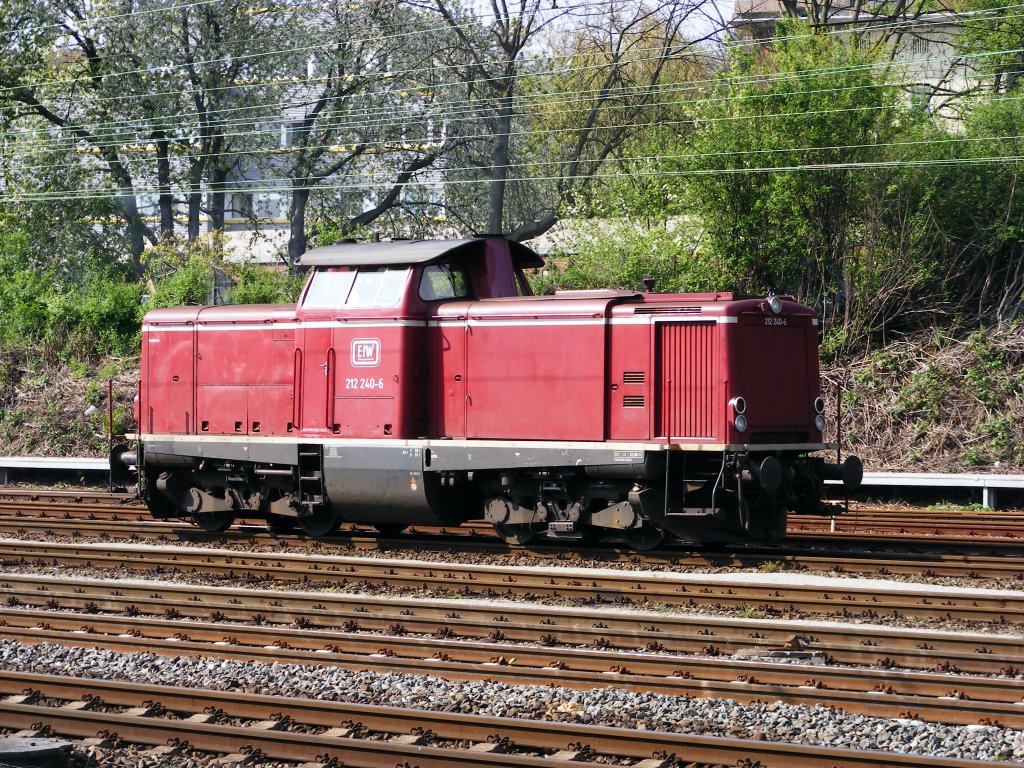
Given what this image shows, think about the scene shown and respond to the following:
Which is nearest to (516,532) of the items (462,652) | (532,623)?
(532,623)

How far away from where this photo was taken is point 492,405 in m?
13.2

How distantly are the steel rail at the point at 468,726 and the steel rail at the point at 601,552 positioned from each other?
6.16 metres

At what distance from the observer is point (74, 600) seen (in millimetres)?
11047

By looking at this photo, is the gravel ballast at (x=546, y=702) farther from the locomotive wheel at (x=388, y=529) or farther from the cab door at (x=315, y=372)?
the locomotive wheel at (x=388, y=529)

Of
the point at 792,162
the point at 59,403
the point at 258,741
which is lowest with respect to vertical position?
the point at 258,741

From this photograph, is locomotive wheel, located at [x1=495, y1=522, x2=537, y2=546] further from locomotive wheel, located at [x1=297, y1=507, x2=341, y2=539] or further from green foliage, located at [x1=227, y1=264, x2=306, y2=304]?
green foliage, located at [x1=227, y1=264, x2=306, y2=304]

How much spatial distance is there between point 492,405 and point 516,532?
158cm

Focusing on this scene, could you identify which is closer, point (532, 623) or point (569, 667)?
point (569, 667)

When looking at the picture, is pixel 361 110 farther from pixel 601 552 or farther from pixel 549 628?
pixel 549 628

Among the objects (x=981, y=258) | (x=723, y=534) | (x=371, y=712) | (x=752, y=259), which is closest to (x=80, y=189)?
(x=752, y=259)

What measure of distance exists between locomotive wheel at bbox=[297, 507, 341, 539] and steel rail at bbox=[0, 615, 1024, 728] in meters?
4.73

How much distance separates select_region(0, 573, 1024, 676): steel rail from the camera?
8375 millimetres

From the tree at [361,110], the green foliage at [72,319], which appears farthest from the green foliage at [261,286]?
the tree at [361,110]

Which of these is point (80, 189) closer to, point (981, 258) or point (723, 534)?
point (981, 258)
